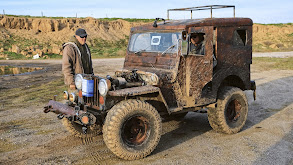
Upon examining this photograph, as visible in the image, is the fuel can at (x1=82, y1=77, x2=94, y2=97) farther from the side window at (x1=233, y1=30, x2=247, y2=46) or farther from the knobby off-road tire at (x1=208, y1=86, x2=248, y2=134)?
the side window at (x1=233, y1=30, x2=247, y2=46)

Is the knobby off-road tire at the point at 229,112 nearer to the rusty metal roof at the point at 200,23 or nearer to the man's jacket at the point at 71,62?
the rusty metal roof at the point at 200,23

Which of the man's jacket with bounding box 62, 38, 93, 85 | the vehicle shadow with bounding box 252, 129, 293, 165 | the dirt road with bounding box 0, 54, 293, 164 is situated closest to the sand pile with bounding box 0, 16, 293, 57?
the dirt road with bounding box 0, 54, 293, 164

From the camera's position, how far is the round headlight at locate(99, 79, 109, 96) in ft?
16.2

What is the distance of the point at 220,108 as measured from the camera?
21.2 feet

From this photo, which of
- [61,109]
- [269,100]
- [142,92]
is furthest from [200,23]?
[269,100]

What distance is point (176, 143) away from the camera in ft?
19.8

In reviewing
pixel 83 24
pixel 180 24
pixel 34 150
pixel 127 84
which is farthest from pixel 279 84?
pixel 83 24

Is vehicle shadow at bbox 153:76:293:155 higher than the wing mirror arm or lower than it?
lower

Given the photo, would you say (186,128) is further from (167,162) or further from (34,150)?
(34,150)

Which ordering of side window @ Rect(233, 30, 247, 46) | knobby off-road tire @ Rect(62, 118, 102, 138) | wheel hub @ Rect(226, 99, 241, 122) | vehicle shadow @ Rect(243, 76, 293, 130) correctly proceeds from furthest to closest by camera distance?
vehicle shadow @ Rect(243, 76, 293, 130) < wheel hub @ Rect(226, 99, 241, 122) < side window @ Rect(233, 30, 247, 46) < knobby off-road tire @ Rect(62, 118, 102, 138)

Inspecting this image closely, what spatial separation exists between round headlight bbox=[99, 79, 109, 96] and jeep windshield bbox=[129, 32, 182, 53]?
162cm

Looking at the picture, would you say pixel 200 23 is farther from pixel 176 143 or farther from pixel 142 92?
pixel 176 143

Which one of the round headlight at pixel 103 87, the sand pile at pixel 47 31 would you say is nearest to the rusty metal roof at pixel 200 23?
the round headlight at pixel 103 87

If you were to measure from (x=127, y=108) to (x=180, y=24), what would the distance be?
2.07 metres
